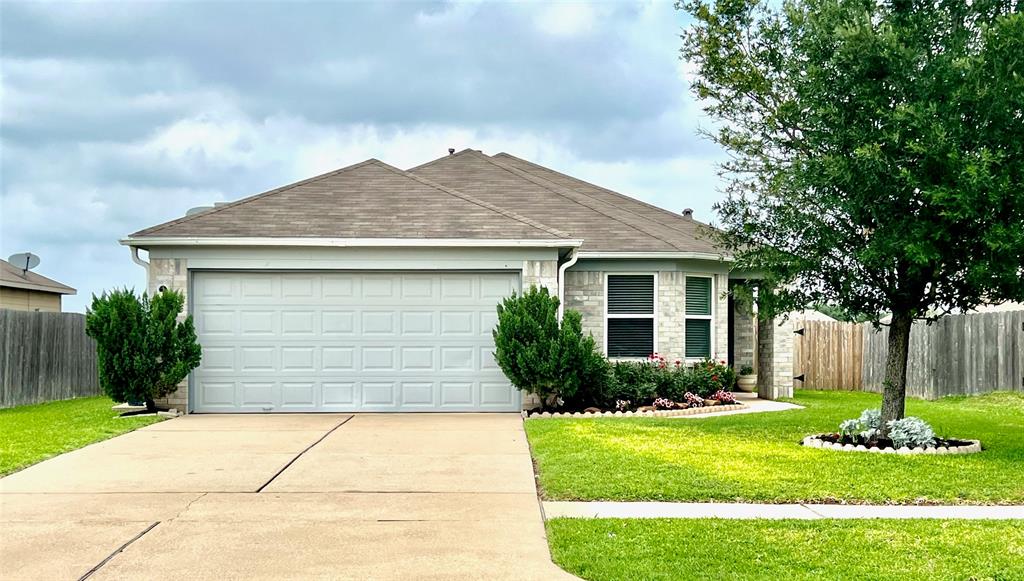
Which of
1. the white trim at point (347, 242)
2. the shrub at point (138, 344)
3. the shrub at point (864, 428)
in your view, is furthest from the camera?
the white trim at point (347, 242)

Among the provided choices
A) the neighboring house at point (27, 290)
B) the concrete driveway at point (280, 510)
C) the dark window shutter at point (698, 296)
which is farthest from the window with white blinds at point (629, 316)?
the neighboring house at point (27, 290)

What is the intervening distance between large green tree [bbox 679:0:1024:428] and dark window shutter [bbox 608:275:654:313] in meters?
4.05

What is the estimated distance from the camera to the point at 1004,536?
6.79m

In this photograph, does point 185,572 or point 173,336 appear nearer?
point 185,572

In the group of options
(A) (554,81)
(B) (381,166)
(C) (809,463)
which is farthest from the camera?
(B) (381,166)

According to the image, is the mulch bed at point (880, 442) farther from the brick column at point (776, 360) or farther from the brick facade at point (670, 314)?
the brick column at point (776, 360)

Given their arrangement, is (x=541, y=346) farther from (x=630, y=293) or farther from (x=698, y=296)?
(x=698, y=296)

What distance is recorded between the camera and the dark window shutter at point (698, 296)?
17.1 metres

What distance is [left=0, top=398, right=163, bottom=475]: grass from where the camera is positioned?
34.8 ft

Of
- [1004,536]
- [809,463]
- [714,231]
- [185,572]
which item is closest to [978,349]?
[714,231]

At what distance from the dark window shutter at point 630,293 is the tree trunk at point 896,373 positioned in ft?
17.9

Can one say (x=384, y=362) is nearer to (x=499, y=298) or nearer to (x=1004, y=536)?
(x=499, y=298)

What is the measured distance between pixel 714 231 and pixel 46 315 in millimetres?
13172

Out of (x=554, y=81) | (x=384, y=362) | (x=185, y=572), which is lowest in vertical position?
(x=185, y=572)
